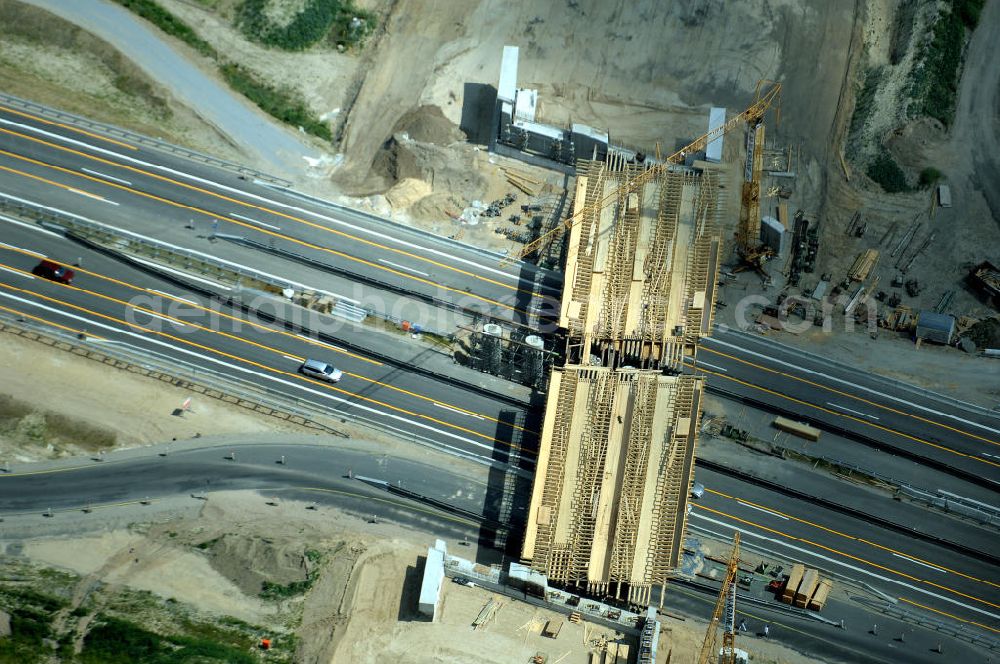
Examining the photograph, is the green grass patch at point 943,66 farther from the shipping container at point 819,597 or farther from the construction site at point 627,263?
the shipping container at point 819,597

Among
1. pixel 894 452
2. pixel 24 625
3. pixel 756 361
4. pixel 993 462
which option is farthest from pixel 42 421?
pixel 993 462

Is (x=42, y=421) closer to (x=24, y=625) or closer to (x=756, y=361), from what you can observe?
(x=24, y=625)

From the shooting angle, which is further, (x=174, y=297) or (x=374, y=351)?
(x=174, y=297)

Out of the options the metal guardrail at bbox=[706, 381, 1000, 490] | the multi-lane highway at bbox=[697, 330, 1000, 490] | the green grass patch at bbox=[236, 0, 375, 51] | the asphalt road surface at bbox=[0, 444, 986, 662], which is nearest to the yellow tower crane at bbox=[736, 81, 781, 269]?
the multi-lane highway at bbox=[697, 330, 1000, 490]

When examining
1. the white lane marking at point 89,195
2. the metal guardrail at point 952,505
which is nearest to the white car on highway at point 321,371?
the white lane marking at point 89,195

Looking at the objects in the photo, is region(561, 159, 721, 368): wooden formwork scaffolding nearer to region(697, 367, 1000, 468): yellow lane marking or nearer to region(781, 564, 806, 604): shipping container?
region(697, 367, 1000, 468): yellow lane marking

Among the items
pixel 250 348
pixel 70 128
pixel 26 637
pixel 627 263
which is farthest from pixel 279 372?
pixel 627 263

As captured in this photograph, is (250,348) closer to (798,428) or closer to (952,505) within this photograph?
(798,428)
